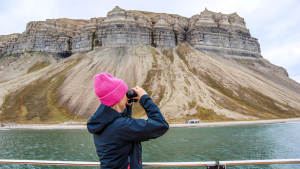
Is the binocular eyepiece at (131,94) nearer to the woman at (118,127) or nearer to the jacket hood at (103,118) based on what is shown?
the woman at (118,127)

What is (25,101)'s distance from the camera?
83375 millimetres

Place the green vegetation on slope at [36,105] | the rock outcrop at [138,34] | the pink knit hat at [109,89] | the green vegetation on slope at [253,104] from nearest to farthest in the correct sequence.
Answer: the pink knit hat at [109,89], the green vegetation on slope at [36,105], the green vegetation on slope at [253,104], the rock outcrop at [138,34]

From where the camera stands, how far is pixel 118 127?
9.23ft

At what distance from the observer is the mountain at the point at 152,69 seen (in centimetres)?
7656

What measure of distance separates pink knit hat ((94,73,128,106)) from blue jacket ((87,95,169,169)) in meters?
0.11

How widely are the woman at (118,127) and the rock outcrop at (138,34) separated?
107751mm

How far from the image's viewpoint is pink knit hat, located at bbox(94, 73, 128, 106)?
9.84 ft

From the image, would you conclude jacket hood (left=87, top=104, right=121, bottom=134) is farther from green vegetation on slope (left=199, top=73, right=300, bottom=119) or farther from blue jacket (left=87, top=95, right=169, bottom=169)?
green vegetation on slope (left=199, top=73, right=300, bottom=119)

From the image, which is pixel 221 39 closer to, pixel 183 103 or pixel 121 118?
pixel 183 103

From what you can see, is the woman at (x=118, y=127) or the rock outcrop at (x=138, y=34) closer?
the woman at (x=118, y=127)

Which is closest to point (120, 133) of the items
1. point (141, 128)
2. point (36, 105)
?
point (141, 128)

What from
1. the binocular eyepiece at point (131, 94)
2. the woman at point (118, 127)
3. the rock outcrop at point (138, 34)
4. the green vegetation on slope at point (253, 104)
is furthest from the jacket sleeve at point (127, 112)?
the rock outcrop at point (138, 34)

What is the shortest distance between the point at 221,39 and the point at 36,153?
112406 mm

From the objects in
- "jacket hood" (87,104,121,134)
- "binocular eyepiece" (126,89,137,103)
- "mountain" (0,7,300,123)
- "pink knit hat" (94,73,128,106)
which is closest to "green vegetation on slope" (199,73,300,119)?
"mountain" (0,7,300,123)
